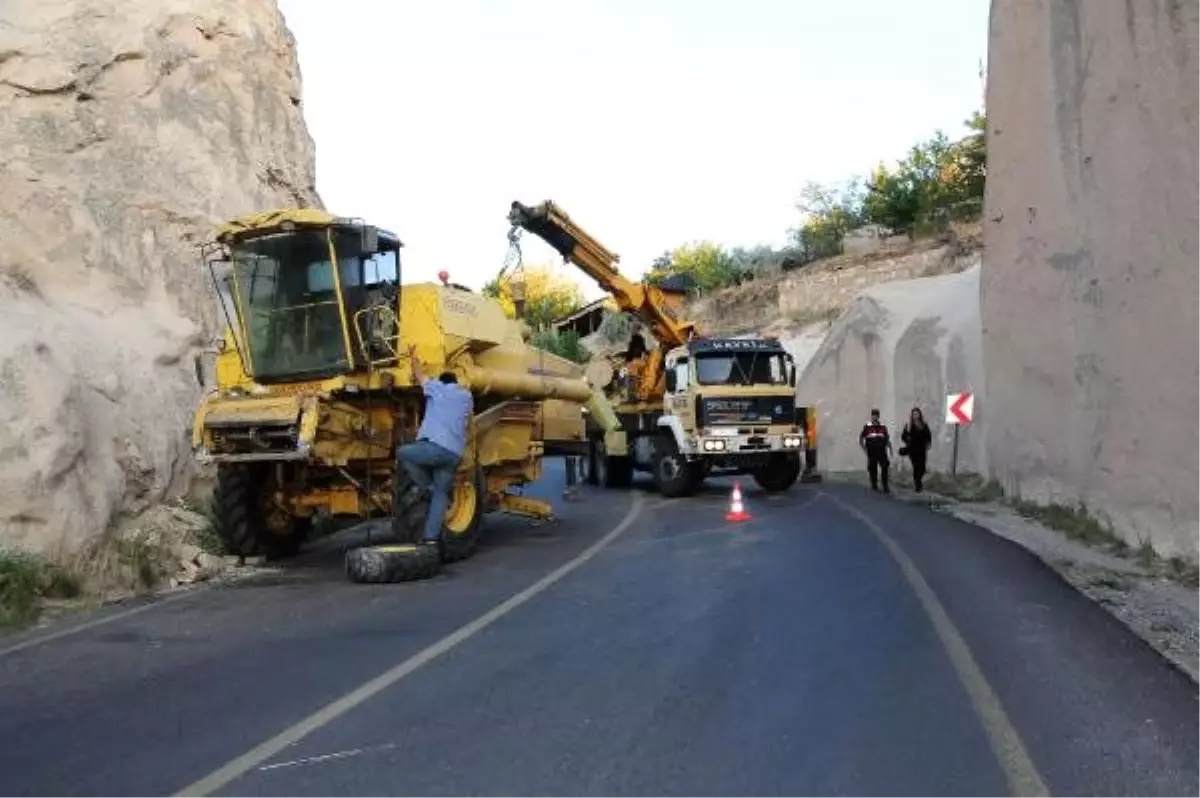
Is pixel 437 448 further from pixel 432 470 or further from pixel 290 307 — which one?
pixel 290 307

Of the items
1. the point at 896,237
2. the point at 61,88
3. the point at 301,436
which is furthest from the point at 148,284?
the point at 896,237

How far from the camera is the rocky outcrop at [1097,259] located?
1266 cm

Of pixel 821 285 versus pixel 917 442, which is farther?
pixel 821 285

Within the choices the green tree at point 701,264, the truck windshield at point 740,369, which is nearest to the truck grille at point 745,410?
the truck windshield at point 740,369

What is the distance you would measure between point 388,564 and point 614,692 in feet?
17.2

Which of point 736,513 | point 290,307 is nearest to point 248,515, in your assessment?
point 290,307

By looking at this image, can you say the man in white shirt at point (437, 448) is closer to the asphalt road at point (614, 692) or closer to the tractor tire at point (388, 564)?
the tractor tire at point (388, 564)

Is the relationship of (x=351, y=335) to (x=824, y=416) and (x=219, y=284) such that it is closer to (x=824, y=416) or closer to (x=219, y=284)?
(x=219, y=284)

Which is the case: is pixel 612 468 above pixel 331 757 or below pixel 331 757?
above

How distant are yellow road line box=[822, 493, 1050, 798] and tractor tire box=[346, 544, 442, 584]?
187 inches

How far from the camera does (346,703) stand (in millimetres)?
6469

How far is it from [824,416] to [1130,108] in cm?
2685

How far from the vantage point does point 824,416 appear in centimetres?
4100

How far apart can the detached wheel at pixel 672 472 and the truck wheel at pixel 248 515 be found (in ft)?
36.7
